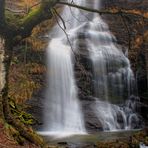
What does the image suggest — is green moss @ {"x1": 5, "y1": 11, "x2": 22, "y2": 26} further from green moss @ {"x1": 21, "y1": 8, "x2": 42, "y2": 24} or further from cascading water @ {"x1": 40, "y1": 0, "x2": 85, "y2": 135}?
cascading water @ {"x1": 40, "y1": 0, "x2": 85, "y2": 135}

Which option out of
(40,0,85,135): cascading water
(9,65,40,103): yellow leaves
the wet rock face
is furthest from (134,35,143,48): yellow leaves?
(9,65,40,103): yellow leaves

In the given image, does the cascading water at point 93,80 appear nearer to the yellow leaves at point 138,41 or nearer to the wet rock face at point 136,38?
the wet rock face at point 136,38

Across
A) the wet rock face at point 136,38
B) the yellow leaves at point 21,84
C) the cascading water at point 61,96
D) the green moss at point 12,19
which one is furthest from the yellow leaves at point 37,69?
the green moss at point 12,19

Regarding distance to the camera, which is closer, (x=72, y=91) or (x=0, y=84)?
(x=0, y=84)

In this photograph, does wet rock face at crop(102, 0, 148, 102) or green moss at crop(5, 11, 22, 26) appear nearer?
green moss at crop(5, 11, 22, 26)

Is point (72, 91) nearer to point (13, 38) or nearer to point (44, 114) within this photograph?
point (44, 114)

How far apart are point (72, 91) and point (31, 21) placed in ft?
42.3

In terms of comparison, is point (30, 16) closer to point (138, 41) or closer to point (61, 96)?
point (61, 96)

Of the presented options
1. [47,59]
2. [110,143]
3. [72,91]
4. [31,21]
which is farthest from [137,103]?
[31,21]

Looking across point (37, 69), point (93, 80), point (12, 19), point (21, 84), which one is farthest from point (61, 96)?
point (12, 19)

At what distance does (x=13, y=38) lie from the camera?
29.9 feet

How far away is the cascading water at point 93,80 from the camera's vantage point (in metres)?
20.3

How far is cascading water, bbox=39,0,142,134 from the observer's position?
2031cm

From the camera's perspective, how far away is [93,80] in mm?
22734
